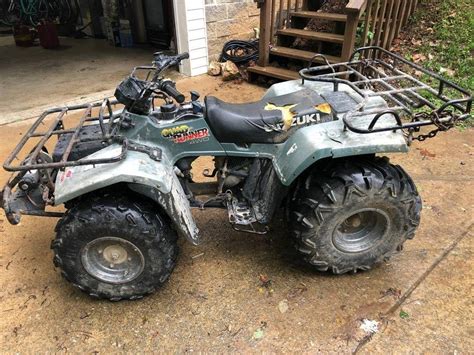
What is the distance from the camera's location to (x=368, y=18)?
17.7 ft

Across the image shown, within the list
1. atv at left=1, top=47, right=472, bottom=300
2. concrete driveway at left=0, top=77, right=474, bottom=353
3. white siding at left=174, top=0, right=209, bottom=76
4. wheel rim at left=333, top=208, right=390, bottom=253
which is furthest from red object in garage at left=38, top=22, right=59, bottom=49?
wheel rim at left=333, top=208, right=390, bottom=253

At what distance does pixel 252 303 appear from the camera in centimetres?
266

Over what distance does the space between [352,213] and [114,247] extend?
1.48 m

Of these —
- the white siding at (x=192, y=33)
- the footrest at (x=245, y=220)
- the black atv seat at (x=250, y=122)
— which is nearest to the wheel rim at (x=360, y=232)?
the footrest at (x=245, y=220)

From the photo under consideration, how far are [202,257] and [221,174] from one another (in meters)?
0.66

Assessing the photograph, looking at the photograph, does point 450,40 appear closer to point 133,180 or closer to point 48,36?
point 133,180

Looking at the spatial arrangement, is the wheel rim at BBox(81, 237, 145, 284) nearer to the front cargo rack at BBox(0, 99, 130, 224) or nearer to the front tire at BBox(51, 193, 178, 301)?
the front tire at BBox(51, 193, 178, 301)

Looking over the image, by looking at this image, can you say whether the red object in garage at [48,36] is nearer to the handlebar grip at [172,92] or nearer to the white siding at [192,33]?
the white siding at [192,33]

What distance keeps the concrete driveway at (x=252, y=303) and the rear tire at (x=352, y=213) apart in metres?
0.21

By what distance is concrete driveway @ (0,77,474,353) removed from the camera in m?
2.41

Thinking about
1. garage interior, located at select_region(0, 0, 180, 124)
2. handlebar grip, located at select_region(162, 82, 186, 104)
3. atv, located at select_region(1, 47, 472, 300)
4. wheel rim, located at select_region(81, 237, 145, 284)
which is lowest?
garage interior, located at select_region(0, 0, 180, 124)

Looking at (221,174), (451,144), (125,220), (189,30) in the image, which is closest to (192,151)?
(221,174)

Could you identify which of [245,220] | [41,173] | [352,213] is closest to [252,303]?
[245,220]

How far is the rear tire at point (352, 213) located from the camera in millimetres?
2490
